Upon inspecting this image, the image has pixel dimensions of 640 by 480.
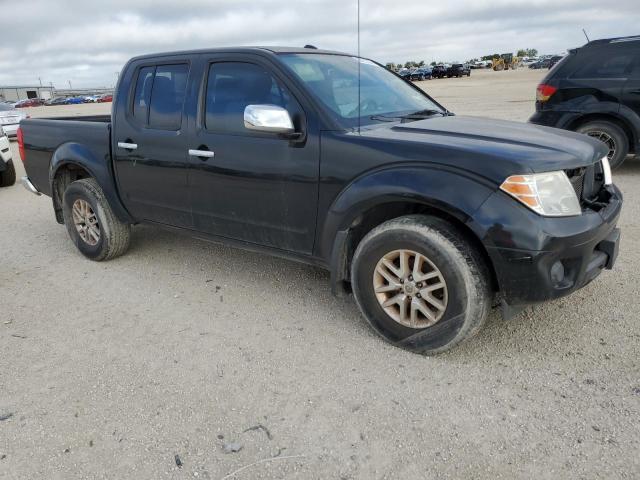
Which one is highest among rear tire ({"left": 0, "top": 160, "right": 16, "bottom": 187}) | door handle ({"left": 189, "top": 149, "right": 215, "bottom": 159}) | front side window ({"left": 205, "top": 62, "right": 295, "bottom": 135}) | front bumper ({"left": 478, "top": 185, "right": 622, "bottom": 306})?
front side window ({"left": 205, "top": 62, "right": 295, "bottom": 135})

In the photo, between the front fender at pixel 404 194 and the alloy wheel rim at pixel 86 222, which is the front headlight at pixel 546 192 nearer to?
the front fender at pixel 404 194

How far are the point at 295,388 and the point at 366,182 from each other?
123 cm

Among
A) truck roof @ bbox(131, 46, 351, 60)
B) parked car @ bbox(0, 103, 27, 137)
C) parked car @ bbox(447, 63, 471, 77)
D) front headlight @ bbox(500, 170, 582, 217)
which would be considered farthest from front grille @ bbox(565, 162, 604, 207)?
parked car @ bbox(447, 63, 471, 77)

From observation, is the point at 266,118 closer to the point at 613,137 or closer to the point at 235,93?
the point at 235,93

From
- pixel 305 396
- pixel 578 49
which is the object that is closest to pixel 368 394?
pixel 305 396

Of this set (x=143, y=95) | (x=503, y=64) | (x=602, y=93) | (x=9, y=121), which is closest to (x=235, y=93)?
(x=143, y=95)

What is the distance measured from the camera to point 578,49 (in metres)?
7.46

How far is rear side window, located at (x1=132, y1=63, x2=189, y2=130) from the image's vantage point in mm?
4035

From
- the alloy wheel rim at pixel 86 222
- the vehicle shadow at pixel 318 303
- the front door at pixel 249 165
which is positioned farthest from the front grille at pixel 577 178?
the alloy wheel rim at pixel 86 222

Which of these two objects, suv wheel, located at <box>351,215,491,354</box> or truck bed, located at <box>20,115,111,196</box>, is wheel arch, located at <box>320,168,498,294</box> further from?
truck bed, located at <box>20,115,111,196</box>

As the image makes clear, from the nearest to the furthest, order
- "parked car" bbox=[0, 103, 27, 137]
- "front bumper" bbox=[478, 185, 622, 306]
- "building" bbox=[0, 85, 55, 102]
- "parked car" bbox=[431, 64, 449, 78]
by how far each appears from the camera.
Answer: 1. "front bumper" bbox=[478, 185, 622, 306]
2. "parked car" bbox=[0, 103, 27, 137]
3. "parked car" bbox=[431, 64, 449, 78]
4. "building" bbox=[0, 85, 55, 102]

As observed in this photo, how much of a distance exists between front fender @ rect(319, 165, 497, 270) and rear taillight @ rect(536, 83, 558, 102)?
5574 millimetres

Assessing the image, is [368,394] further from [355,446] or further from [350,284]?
[350,284]

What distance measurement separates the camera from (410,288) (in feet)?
10.0
